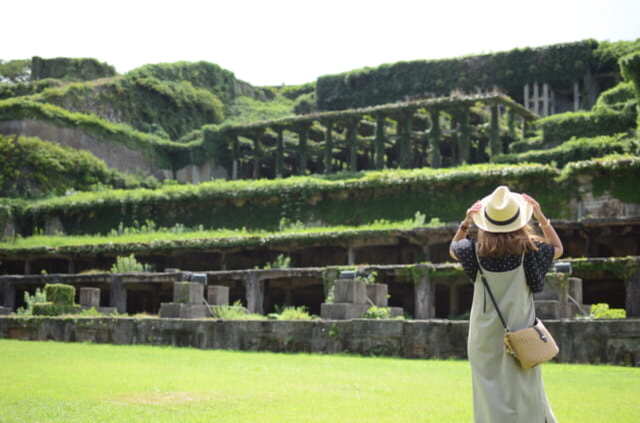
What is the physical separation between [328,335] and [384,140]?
3139 cm

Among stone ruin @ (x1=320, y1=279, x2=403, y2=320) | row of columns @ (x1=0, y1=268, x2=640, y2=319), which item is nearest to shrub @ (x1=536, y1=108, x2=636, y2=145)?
row of columns @ (x1=0, y1=268, x2=640, y2=319)

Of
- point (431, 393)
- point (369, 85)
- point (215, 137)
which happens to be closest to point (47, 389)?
point (431, 393)

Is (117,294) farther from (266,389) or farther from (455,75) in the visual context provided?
(455,75)

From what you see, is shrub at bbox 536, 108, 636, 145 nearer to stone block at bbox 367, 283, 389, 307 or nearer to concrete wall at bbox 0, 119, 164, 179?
stone block at bbox 367, 283, 389, 307

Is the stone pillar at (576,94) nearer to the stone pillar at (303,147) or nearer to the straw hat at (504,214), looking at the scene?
the stone pillar at (303,147)

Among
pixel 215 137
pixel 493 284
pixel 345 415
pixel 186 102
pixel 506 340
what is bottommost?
pixel 345 415

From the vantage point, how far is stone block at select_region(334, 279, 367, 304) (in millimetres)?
19094

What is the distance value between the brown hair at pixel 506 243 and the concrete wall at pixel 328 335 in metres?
8.94

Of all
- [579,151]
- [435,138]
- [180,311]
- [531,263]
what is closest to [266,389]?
[531,263]

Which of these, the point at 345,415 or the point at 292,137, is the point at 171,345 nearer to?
the point at 345,415

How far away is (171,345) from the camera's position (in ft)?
A: 61.6

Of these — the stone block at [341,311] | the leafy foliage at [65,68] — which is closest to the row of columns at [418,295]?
the stone block at [341,311]

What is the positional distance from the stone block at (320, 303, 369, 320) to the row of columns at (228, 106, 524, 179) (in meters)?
24.8

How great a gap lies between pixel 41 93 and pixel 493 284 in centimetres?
5103
